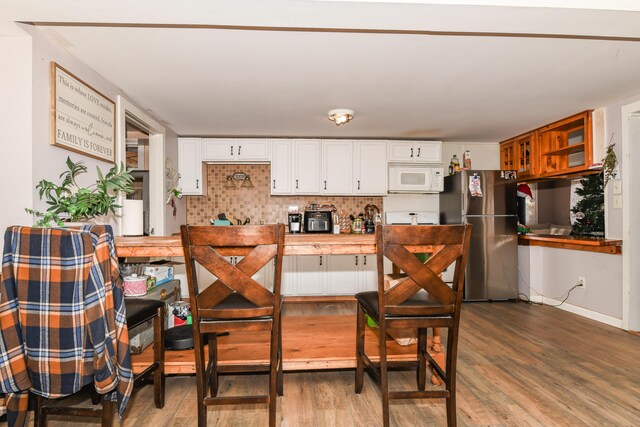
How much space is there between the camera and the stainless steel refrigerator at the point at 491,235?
4.49 m

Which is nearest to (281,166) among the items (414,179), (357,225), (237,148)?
(237,148)

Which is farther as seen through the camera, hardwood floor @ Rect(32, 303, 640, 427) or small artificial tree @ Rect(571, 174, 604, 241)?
small artificial tree @ Rect(571, 174, 604, 241)

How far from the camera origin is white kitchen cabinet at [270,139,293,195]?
4734 millimetres

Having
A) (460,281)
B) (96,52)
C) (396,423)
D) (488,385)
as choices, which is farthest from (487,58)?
(96,52)

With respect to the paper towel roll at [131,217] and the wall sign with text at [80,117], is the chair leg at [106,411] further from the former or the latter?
the wall sign with text at [80,117]

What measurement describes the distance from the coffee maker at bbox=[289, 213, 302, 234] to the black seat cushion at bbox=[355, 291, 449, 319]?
292 cm

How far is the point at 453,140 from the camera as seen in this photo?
5098 millimetres

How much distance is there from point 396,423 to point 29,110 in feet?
8.50

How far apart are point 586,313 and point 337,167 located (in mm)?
3282

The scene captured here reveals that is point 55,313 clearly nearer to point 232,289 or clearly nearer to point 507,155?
point 232,289

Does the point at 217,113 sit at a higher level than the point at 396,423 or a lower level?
higher

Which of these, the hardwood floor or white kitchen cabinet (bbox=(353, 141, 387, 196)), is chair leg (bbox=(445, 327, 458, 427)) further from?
white kitchen cabinet (bbox=(353, 141, 387, 196))

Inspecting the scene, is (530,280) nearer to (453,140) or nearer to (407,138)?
(453,140)

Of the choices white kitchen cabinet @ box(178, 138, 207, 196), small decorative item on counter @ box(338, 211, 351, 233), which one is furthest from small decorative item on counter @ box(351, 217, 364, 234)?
white kitchen cabinet @ box(178, 138, 207, 196)
